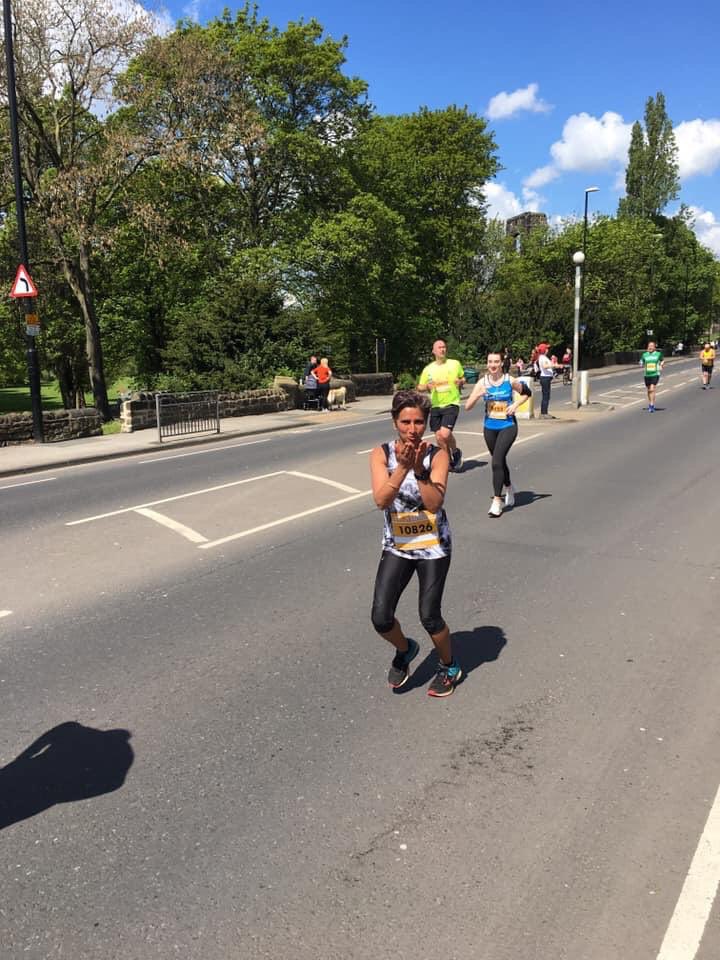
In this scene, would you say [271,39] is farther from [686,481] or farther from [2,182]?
[686,481]

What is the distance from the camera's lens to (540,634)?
5027mm

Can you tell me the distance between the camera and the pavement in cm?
1363

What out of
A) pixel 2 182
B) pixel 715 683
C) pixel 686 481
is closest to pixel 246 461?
pixel 686 481

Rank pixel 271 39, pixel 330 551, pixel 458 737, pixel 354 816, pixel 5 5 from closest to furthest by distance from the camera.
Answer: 1. pixel 354 816
2. pixel 458 737
3. pixel 330 551
4. pixel 5 5
5. pixel 271 39

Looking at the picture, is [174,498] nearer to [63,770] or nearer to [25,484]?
[25,484]

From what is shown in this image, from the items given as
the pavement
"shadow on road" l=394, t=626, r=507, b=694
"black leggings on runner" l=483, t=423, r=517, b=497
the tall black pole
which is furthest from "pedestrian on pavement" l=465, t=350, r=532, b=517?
the tall black pole

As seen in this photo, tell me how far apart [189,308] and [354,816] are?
32.4 meters

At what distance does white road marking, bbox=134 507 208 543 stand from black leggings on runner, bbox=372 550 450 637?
398 centimetres

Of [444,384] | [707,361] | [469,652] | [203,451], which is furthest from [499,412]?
[707,361]

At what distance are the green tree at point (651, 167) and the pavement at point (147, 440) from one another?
2553 inches

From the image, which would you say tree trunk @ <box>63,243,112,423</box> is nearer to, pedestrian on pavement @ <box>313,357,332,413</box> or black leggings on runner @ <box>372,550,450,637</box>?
pedestrian on pavement @ <box>313,357,332,413</box>

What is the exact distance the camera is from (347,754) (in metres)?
3.54

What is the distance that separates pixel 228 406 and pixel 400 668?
17791 millimetres

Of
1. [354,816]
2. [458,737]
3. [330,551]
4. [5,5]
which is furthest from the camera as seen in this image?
[5,5]
